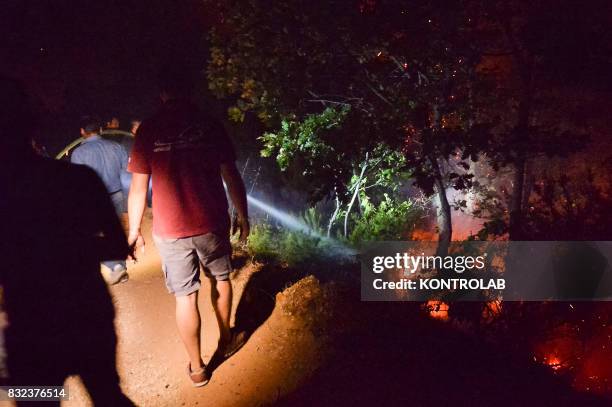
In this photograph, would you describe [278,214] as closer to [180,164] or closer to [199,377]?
[199,377]

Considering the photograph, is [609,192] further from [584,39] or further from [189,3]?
[189,3]

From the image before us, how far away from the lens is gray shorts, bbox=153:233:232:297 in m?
2.92

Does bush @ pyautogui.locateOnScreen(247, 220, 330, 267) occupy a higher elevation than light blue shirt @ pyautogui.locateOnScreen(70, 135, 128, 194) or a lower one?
lower

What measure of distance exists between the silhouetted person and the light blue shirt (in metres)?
2.30

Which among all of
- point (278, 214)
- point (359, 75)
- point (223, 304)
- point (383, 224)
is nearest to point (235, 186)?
point (223, 304)

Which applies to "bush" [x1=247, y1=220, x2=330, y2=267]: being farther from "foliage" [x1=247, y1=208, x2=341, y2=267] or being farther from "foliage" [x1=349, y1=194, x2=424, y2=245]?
"foliage" [x1=349, y1=194, x2=424, y2=245]

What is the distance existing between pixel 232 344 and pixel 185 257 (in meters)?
1.13

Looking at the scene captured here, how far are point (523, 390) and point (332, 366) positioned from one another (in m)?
1.47

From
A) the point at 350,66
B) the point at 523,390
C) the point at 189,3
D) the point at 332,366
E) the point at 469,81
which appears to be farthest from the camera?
the point at 189,3

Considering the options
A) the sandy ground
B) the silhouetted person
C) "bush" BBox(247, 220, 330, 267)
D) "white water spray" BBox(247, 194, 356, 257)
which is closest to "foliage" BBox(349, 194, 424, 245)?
"white water spray" BBox(247, 194, 356, 257)

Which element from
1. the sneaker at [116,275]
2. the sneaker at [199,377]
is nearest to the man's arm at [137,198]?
the sneaker at [199,377]

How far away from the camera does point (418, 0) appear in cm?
360

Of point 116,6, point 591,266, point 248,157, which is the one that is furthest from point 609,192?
point 116,6

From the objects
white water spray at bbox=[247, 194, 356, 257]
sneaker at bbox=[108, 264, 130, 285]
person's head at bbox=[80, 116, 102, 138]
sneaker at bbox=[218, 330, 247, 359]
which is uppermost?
person's head at bbox=[80, 116, 102, 138]
